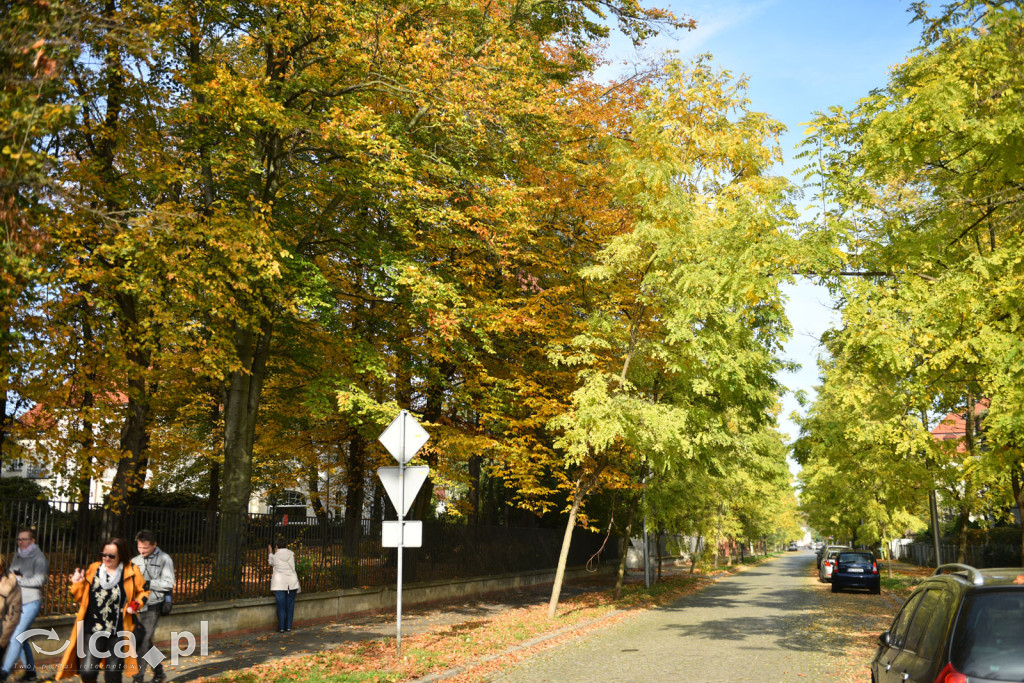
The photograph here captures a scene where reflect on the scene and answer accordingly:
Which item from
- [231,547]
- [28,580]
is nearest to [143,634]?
[28,580]

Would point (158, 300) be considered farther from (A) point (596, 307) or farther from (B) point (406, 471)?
(A) point (596, 307)

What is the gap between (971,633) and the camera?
15.0 feet

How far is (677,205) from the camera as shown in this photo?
1593cm

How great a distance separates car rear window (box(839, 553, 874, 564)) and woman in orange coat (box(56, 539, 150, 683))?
28.3m

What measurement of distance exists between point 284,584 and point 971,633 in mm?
12180

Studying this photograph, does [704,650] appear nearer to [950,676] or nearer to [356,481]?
[950,676]

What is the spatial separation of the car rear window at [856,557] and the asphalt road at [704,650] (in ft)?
29.8

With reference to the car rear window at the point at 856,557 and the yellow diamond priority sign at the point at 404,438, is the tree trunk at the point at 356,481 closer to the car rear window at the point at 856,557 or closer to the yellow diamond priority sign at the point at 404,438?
the yellow diamond priority sign at the point at 404,438

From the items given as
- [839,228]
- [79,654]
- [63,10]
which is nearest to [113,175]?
[63,10]

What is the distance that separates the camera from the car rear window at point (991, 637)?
4.38 meters

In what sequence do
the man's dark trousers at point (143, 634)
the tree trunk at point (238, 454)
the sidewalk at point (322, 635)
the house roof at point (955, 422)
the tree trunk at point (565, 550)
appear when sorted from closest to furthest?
1. the man's dark trousers at point (143, 634)
2. the sidewalk at point (322, 635)
3. the tree trunk at point (238, 454)
4. the house roof at point (955, 422)
5. the tree trunk at point (565, 550)

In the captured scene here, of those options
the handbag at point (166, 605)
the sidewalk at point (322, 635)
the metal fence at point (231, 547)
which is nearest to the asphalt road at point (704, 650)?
the sidewalk at point (322, 635)

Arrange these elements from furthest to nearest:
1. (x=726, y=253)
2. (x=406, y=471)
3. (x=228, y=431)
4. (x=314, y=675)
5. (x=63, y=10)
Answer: (x=228, y=431), (x=726, y=253), (x=406, y=471), (x=314, y=675), (x=63, y=10)

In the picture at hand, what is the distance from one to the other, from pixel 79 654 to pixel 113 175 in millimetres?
8588
